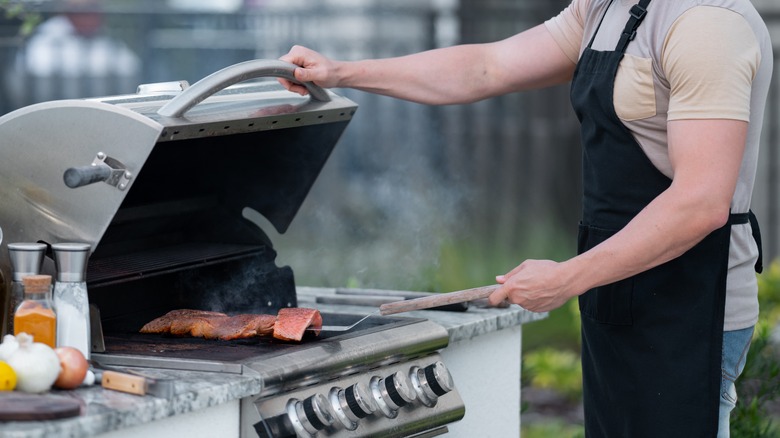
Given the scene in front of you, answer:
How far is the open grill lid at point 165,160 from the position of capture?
2.33 meters

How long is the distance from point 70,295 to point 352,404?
635 millimetres

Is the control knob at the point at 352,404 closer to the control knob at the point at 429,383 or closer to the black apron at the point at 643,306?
the control knob at the point at 429,383

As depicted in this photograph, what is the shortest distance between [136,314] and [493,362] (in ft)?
3.37

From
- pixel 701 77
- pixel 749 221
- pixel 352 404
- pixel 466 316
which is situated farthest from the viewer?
pixel 466 316

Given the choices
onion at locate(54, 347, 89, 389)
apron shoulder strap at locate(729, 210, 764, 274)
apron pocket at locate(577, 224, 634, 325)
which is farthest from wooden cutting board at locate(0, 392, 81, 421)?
apron shoulder strap at locate(729, 210, 764, 274)

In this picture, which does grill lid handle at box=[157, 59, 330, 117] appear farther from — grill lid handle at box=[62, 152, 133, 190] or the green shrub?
the green shrub

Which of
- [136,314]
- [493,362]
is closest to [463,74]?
[493,362]

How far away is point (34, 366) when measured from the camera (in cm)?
205

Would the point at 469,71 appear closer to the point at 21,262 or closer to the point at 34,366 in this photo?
the point at 21,262

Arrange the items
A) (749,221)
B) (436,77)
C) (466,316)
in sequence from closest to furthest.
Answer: (749,221) < (466,316) < (436,77)

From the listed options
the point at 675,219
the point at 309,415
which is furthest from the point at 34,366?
the point at 675,219

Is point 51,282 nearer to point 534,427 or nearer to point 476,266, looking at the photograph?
point 534,427

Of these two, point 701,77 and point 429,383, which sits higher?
point 701,77

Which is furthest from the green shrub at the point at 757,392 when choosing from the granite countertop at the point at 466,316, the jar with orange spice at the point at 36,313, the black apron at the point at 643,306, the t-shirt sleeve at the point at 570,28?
the jar with orange spice at the point at 36,313
